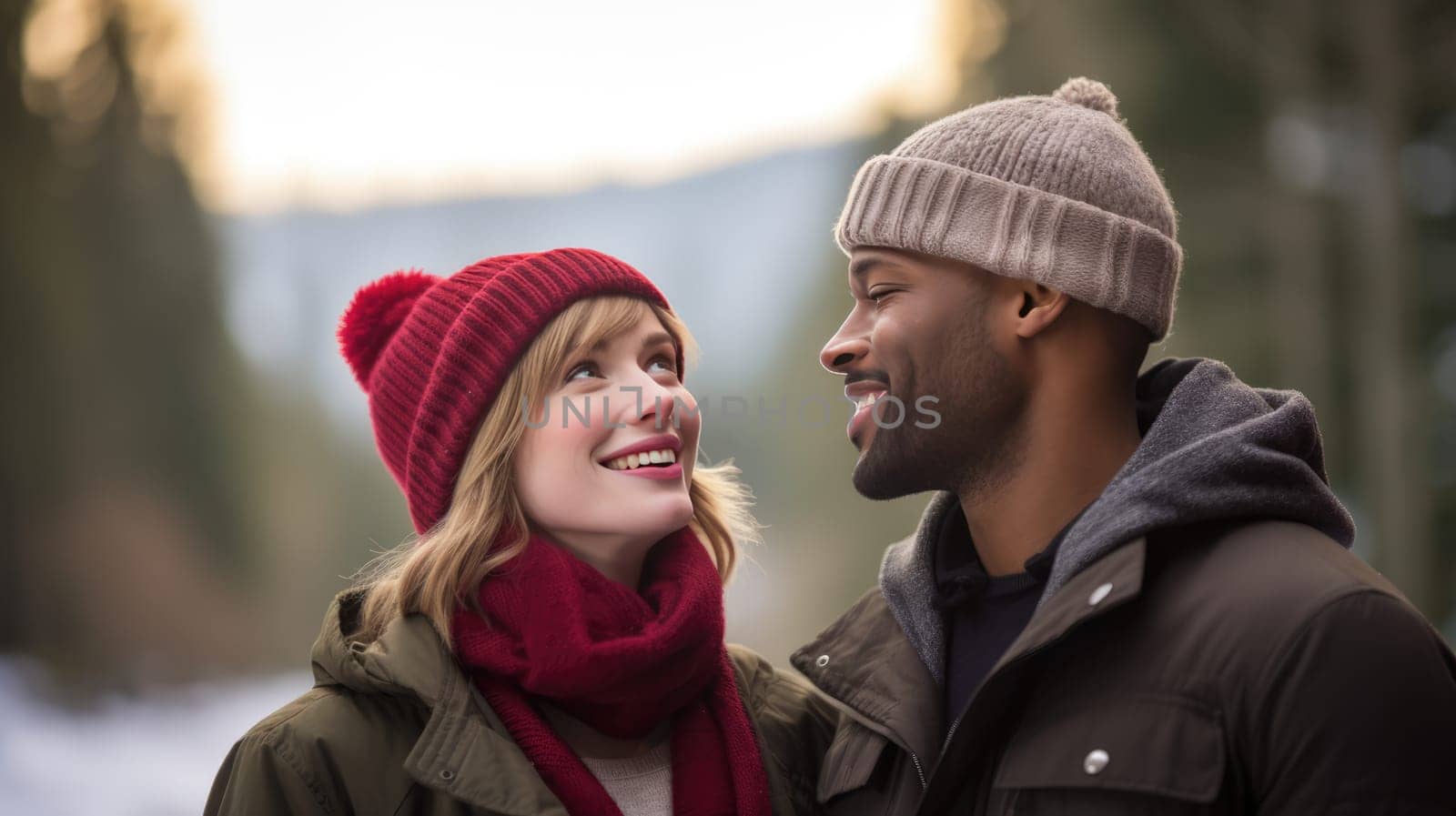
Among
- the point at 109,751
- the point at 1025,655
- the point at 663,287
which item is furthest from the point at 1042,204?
the point at 109,751

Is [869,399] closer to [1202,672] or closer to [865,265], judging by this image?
[865,265]

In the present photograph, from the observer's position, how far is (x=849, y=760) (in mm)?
1944

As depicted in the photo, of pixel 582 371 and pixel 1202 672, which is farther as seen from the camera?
pixel 582 371

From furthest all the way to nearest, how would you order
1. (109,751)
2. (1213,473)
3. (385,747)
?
(109,751) → (385,747) → (1213,473)

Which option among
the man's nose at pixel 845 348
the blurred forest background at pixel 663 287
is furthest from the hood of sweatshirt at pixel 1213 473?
the blurred forest background at pixel 663 287

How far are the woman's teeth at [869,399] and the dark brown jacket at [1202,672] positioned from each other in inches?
14.4

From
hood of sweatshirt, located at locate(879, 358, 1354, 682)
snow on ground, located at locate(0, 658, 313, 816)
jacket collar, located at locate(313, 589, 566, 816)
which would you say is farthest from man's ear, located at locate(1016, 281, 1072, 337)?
snow on ground, located at locate(0, 658, 313, 816)

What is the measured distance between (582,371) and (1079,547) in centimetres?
81

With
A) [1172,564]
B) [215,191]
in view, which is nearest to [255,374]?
[215,191]

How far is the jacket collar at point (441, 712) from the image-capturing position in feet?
5.52

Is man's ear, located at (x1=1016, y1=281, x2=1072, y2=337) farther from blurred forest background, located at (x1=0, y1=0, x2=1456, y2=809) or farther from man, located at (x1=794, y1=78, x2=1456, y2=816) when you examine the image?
blurred forest background, located at (x1=0, y1=0, x2=1456, y2=809)

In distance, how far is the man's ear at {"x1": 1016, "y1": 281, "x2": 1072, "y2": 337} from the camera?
1814mm

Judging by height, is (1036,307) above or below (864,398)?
above

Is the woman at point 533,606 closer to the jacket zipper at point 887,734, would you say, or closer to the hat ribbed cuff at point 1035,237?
the jacket zipper at point 887,734
